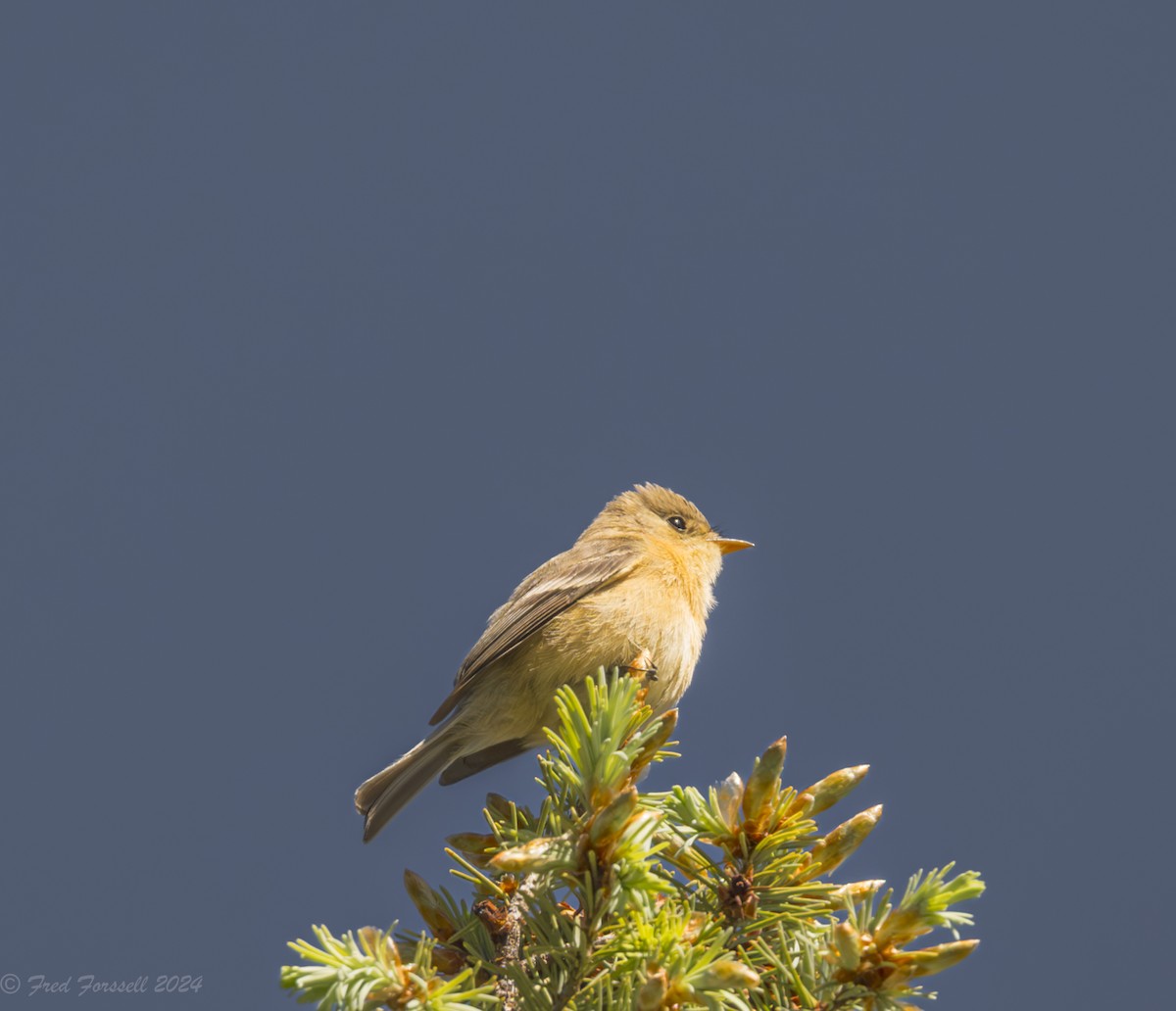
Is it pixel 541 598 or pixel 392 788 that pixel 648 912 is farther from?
pixel 541 598

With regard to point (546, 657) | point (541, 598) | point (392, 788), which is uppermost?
point (541, 598)

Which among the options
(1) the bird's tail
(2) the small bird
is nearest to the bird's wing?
(2) the small bird

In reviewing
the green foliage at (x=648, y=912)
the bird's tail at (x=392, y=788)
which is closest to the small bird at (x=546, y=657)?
the bird's tail at (x=392, y=788)

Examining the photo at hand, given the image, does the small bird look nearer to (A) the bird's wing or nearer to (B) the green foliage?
(A) the bird's wing

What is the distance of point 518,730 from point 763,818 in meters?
2.89

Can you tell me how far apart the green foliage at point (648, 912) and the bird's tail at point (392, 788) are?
231 cm

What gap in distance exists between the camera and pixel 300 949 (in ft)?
7.87

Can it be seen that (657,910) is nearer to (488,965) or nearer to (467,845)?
(488,965)

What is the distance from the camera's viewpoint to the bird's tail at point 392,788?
17.5 feet

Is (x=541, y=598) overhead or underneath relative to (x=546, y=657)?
overhead

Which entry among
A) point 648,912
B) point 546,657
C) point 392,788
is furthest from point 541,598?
point 648,912

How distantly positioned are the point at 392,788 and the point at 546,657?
94 cm

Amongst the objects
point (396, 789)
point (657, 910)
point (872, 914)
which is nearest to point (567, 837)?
point (657, 910)

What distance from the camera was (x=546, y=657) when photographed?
5.59 m
